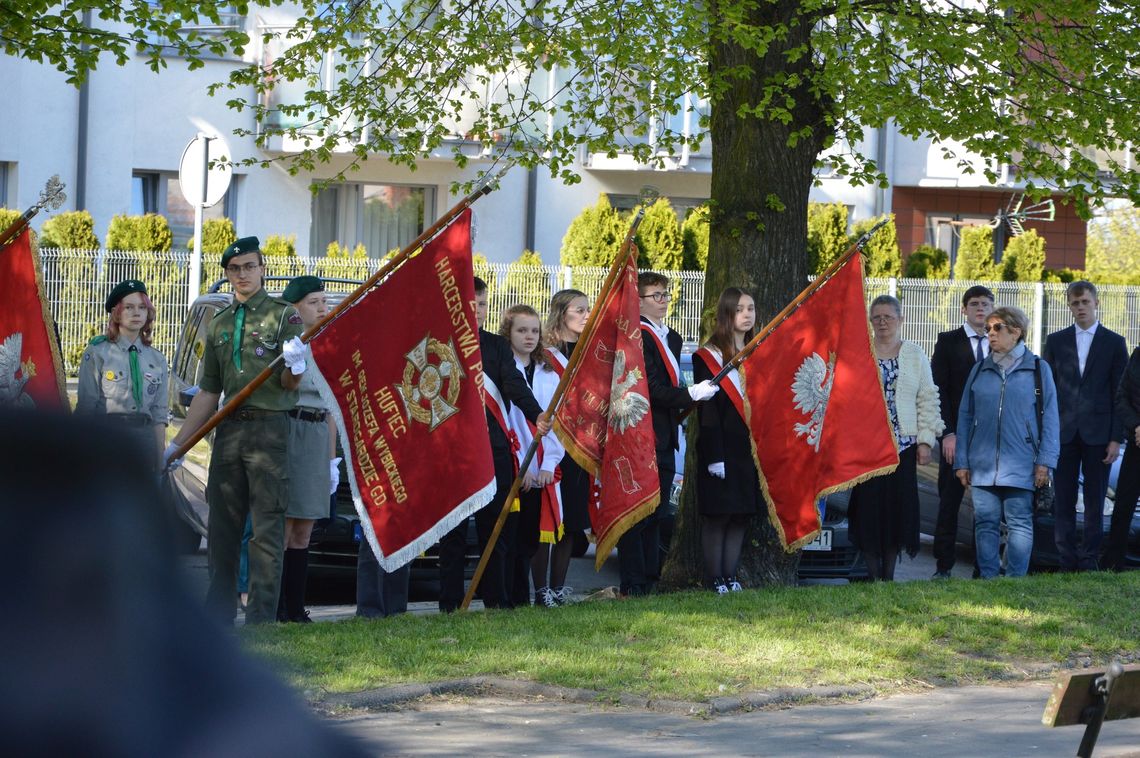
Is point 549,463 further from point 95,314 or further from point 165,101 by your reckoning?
point 165,101

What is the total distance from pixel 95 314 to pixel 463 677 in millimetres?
18879

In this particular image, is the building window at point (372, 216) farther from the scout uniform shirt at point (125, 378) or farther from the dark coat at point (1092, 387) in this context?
the scout uniform shirt at point (125, 378)

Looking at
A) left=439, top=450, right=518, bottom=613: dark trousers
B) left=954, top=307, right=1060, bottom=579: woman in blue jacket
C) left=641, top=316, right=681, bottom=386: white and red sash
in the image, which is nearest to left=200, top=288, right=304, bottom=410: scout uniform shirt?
left=439, top=450, right=518, bottom=613: dark trousers

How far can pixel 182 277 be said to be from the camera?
24750 millimetres

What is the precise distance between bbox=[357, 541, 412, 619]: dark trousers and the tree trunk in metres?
2.14

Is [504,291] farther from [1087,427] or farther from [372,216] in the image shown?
[1087,427]

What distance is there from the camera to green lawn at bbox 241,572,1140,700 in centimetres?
729

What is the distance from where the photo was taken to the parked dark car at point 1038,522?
40.6 feet

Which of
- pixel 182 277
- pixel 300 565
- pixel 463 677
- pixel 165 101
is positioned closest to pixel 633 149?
pixel 300 565

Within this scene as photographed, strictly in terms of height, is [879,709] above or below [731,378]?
below

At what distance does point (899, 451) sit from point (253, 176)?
68.1ft

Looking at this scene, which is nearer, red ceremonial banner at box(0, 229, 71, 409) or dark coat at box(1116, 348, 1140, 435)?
red ceremonial banner at box(0, 229, 71, 409)

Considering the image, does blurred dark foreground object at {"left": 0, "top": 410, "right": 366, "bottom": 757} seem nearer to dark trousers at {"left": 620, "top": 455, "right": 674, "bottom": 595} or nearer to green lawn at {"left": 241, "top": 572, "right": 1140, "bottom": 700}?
green lawn at {"left": 241, "top": 572, "right": 1140, "bottom": 700}

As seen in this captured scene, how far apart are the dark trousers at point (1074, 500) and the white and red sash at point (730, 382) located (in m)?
3.35
